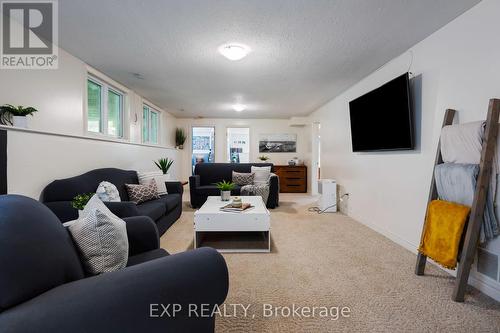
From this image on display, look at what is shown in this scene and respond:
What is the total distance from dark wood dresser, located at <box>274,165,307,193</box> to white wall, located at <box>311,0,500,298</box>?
287 cm

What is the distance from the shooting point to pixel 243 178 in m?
5.29

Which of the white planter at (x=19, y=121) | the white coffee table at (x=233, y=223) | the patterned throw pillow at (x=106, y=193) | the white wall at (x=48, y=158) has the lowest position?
the white coffee table at (x=233, y=223)

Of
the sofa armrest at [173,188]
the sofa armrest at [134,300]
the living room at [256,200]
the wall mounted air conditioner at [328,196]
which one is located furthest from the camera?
the wall mounted air conditioner at [328,196]

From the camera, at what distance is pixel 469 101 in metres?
2.03

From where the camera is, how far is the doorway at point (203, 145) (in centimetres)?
761

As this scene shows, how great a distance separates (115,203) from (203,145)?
18.7 ft

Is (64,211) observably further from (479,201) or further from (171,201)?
(479,201)

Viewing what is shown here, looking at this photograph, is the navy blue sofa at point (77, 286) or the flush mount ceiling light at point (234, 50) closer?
the navy blue sofa at point (77, 286)

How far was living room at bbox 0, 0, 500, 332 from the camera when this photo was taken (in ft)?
2.83

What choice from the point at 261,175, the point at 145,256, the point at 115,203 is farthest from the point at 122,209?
the point at 261,175

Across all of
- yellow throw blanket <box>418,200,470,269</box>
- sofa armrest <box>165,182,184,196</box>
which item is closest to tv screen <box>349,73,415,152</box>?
yellow throw blanket <box>418,200,470,269</box>

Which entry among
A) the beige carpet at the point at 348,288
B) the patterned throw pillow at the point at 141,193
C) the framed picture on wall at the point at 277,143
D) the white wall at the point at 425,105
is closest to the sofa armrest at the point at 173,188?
the patterned throw pillow at the point at 141,193

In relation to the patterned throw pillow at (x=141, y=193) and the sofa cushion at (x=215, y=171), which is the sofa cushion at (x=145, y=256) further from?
the sofa cushion at (x=215, y=171)

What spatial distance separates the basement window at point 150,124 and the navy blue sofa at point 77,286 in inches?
186
